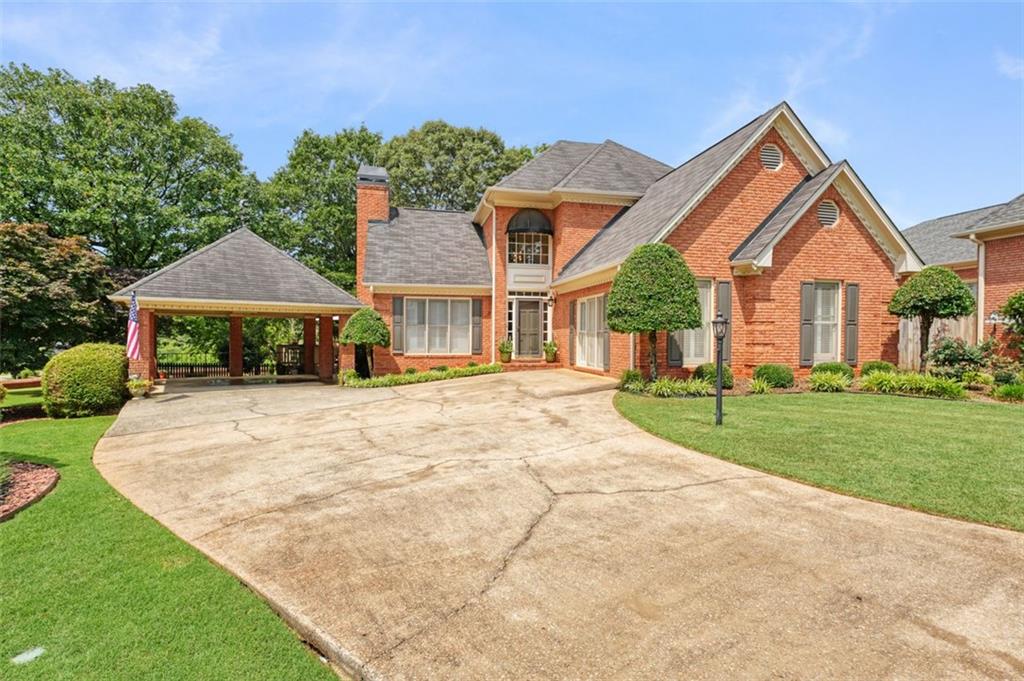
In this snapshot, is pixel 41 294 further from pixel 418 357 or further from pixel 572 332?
pixel 572 332

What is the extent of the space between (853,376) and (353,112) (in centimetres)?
3061

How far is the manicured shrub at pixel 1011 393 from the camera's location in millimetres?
10047

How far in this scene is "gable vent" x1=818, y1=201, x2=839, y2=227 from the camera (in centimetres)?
1287

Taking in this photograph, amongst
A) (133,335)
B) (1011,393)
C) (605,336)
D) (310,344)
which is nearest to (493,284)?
(605,336)

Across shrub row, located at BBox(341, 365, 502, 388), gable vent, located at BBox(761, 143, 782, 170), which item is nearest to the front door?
shrub row, located at BBox(341, 365, 502, 388)

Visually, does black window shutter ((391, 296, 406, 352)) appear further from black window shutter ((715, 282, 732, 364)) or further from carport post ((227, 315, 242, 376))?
black window shutter ((715, 282, 732, 364))

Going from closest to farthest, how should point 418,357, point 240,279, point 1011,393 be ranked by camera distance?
point 1011,393, point 240,279, point 418,357

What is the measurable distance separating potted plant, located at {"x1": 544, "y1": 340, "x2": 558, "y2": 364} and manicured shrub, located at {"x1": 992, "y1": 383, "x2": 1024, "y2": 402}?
1186cm

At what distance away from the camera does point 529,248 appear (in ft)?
62.3

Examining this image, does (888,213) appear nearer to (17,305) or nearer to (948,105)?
(948,105)

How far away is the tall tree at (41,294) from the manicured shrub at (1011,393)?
27.8 metres

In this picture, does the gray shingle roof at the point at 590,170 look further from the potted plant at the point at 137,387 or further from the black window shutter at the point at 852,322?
the potted plant at the point at 137,387

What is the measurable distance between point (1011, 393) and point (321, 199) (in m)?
32.9

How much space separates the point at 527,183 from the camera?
18172 mm
